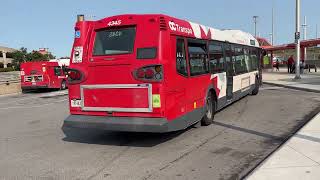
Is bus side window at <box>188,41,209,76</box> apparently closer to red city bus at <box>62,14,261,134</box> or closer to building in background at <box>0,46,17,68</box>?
red city bus at <box>62,14,261,134</box>

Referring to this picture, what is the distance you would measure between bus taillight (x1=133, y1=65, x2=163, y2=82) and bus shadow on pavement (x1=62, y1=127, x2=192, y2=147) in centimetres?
146

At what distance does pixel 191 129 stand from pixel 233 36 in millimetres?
5033

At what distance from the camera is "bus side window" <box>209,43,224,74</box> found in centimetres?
1092

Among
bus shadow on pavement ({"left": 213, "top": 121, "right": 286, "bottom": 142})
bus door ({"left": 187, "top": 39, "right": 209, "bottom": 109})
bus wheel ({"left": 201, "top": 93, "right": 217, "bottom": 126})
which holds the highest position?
bus door ({"left": 187, "top": 39, "right": 209, "bottom": 109})

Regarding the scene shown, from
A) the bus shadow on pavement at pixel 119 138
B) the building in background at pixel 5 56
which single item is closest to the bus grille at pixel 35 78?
the bus shadow on pavement at pixel 119 138

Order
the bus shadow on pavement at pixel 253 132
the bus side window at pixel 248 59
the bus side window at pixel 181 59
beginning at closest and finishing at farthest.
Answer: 1. the bus side window at pixel 181 59
2. the bus shadow on pavement at pixel 253 132
3. the bus side window at pixel 248 59

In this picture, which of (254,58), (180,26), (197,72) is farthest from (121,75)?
(254,58)

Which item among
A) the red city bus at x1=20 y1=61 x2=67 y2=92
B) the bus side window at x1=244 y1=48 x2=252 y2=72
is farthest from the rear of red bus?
the red city bus at x1=20 y1=61 x2=67 y2=92

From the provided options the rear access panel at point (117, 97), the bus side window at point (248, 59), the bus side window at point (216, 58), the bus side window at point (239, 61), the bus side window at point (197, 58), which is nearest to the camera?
the rear access panel at point (117, 97)

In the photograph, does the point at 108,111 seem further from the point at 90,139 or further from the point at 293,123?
the point at 293,123

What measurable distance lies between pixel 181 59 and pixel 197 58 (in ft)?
3.75

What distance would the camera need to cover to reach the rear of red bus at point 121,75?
7.85 m

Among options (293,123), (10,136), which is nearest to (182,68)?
(293,123)

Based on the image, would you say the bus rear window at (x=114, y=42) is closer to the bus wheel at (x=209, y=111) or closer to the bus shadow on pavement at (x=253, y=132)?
the bus wheel at (x=209, y=111)
